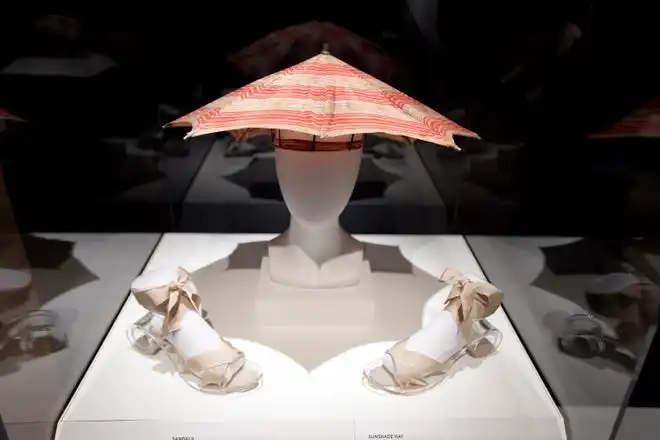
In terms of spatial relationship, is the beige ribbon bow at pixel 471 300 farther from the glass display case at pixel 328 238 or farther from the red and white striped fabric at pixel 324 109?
the red and white striped fabric at pixel 324 109

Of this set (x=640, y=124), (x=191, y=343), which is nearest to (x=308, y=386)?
(x=191, y=343)

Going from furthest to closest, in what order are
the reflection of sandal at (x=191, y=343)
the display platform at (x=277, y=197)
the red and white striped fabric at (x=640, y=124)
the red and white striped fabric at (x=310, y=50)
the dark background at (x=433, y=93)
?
the display platform at (x=277, y=197) < the red and white striped fabric at (x=310, y=50) < the reflection of sandal at (x=191, y=343) < the dark background at (x=433, y=93) < the red and white striped fabric at (x=640, y=124)

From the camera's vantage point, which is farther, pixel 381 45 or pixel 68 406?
pixel 381 45

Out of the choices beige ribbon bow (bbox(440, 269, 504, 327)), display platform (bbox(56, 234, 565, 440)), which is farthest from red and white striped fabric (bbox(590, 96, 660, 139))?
display platform (bbox(56, 234, 565, 440))

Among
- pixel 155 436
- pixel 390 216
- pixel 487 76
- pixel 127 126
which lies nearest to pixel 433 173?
pixel 390 216

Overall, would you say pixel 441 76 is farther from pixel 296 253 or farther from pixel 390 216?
pixel 296 253

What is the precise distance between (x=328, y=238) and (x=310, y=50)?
419 mm

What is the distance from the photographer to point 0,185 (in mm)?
811

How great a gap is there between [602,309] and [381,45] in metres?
0.74

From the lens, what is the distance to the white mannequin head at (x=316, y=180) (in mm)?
1075

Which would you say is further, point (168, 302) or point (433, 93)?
point (433, 93)

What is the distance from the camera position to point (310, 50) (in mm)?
1323

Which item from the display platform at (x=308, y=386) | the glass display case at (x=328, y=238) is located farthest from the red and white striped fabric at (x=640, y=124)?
the display platform at (x=308, y=386)

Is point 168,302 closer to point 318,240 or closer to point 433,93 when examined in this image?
point 318,240
